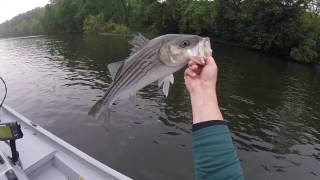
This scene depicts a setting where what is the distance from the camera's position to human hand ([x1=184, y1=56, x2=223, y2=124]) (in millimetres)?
1930

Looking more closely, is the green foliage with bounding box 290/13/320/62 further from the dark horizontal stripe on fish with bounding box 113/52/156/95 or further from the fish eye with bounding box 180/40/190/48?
the fish eye with bounding box 180/40/190/48

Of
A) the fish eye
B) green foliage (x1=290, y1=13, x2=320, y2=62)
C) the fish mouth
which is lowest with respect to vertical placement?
green foliage (x1=290, y1=13, x2=320, y2=62)

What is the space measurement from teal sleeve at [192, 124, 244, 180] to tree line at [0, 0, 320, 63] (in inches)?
1496

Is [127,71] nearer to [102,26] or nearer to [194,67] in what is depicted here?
[194,67]

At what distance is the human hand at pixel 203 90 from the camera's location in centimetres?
193

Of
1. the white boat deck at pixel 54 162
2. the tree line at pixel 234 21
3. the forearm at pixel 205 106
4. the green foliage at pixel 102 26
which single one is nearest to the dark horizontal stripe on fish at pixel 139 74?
the forearm at pixel 205 106

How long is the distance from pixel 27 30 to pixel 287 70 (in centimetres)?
→ 11721

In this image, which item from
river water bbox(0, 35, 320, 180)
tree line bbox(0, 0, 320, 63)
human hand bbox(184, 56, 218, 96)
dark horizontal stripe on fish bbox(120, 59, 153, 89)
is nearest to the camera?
human hand bbox(184, 56, 218, 96)

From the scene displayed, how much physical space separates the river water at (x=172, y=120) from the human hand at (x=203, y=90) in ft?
24.7

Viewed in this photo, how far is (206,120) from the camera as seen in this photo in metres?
1.89

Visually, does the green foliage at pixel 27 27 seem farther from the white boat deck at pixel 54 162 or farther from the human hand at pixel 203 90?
the human hand at pixel 203 90

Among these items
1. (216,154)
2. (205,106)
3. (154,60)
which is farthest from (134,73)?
(216,154)

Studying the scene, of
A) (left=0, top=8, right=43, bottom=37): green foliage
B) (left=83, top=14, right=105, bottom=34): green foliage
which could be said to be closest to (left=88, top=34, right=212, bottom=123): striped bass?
(left=83, top=14, right=105, bottom=34): green foliage

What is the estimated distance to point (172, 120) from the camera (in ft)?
49.7
